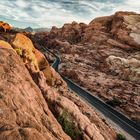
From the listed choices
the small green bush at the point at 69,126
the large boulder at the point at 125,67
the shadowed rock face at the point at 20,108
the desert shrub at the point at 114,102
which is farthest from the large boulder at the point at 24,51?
the large boulder at the point at 125,67

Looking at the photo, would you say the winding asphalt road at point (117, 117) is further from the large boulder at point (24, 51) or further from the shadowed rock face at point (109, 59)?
the large boulder at point (24, 51)

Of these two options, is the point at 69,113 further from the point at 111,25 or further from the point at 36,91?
the point at 111,25

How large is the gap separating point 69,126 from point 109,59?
66.6 meters

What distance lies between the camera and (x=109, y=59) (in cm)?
8688

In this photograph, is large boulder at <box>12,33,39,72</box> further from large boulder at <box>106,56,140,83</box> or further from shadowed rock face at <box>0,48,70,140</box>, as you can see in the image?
large boulder at <box>106,56,140,83</box>

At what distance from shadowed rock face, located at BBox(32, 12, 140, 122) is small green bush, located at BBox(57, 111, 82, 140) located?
82.3ft

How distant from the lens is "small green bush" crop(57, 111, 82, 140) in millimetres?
21078

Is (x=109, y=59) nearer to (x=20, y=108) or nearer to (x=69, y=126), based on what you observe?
(x=69, y=126)

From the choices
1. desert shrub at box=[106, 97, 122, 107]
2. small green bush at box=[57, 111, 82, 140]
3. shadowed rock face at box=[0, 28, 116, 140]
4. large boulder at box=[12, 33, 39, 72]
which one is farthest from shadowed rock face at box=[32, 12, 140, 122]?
small green bush at box=[57, 111, 82, 140]

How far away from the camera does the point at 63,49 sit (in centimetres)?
12031

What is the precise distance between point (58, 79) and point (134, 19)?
8529 cm

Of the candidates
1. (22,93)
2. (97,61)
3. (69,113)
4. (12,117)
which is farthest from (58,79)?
(97,61)

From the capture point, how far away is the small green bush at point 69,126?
830 inches

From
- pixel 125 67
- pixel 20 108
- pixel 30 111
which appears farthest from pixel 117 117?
pixel 125 67
